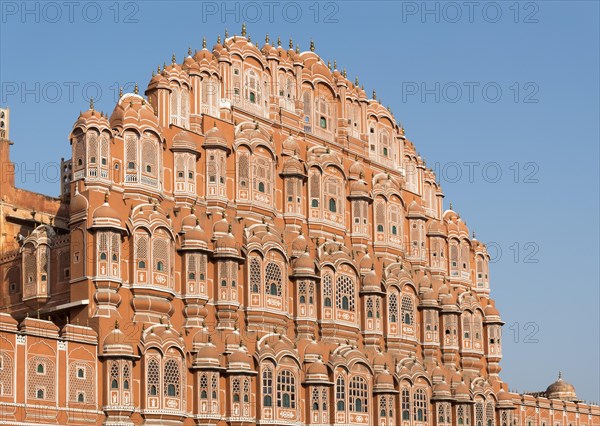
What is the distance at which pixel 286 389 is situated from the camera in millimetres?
71312

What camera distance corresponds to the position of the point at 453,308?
8625 cm

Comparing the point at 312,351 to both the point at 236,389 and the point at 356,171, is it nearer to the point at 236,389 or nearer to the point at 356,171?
the point at 236,389

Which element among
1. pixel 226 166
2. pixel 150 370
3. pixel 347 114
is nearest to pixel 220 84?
pixel 226 166

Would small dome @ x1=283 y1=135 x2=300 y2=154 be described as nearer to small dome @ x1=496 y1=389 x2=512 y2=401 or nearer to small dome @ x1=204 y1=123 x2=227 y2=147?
small dome @ x1=204 y1=123 x2=227 y2=147

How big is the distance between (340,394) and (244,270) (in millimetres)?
9538

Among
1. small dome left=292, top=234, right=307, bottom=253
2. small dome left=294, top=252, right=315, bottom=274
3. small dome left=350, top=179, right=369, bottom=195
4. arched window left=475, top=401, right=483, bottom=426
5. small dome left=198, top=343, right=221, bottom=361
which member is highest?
small dome left=350, top=179, right=369, bottom=195

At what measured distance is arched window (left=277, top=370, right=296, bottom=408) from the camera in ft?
233

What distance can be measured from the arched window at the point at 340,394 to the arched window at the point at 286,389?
369 centimetres

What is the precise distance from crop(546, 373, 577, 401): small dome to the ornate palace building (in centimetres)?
1959

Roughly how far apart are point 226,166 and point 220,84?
5.24 m

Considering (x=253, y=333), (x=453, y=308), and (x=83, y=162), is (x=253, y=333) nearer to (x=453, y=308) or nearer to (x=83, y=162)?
(x=83, y=162)

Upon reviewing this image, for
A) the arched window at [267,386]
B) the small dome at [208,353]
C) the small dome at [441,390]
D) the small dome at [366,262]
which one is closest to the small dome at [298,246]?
the small dome at [366,262]

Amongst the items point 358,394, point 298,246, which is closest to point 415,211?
point 298,246

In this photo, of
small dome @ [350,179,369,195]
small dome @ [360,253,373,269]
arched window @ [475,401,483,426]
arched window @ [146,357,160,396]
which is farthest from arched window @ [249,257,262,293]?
arched window @ [475,401,483,426]
